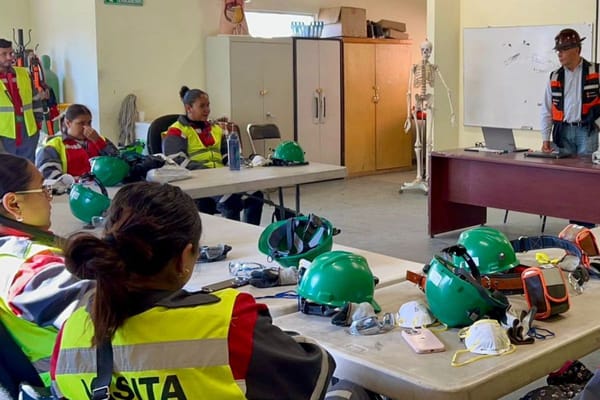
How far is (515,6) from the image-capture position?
7984 mm

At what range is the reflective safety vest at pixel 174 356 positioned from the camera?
1441 mm

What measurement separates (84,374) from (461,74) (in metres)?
7.60

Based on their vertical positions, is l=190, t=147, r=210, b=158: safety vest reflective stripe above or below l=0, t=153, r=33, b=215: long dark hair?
below

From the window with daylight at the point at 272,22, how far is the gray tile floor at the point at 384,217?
6.35 feet

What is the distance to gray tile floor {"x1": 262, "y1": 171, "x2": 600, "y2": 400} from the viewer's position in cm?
609

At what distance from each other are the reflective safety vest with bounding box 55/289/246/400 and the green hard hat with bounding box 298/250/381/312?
603 mm

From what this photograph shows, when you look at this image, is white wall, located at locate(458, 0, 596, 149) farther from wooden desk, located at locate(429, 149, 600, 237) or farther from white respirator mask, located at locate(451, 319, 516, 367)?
white respirator mask, located at locate(451, 319, 516, 367)

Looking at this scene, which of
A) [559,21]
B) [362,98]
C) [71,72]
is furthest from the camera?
[362,98]

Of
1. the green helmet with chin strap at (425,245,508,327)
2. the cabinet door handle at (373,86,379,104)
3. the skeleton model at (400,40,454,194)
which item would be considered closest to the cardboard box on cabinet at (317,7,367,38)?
the cabinet door handle at (373,86,379,104)

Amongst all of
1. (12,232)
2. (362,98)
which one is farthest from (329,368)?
(362,98)

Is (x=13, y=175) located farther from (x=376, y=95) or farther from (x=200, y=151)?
(x=376, y=95)

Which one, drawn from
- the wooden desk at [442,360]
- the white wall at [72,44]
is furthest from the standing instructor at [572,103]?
the white wall at [72,44]

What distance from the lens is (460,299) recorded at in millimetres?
1885

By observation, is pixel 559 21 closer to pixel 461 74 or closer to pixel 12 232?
pixel 461 74
